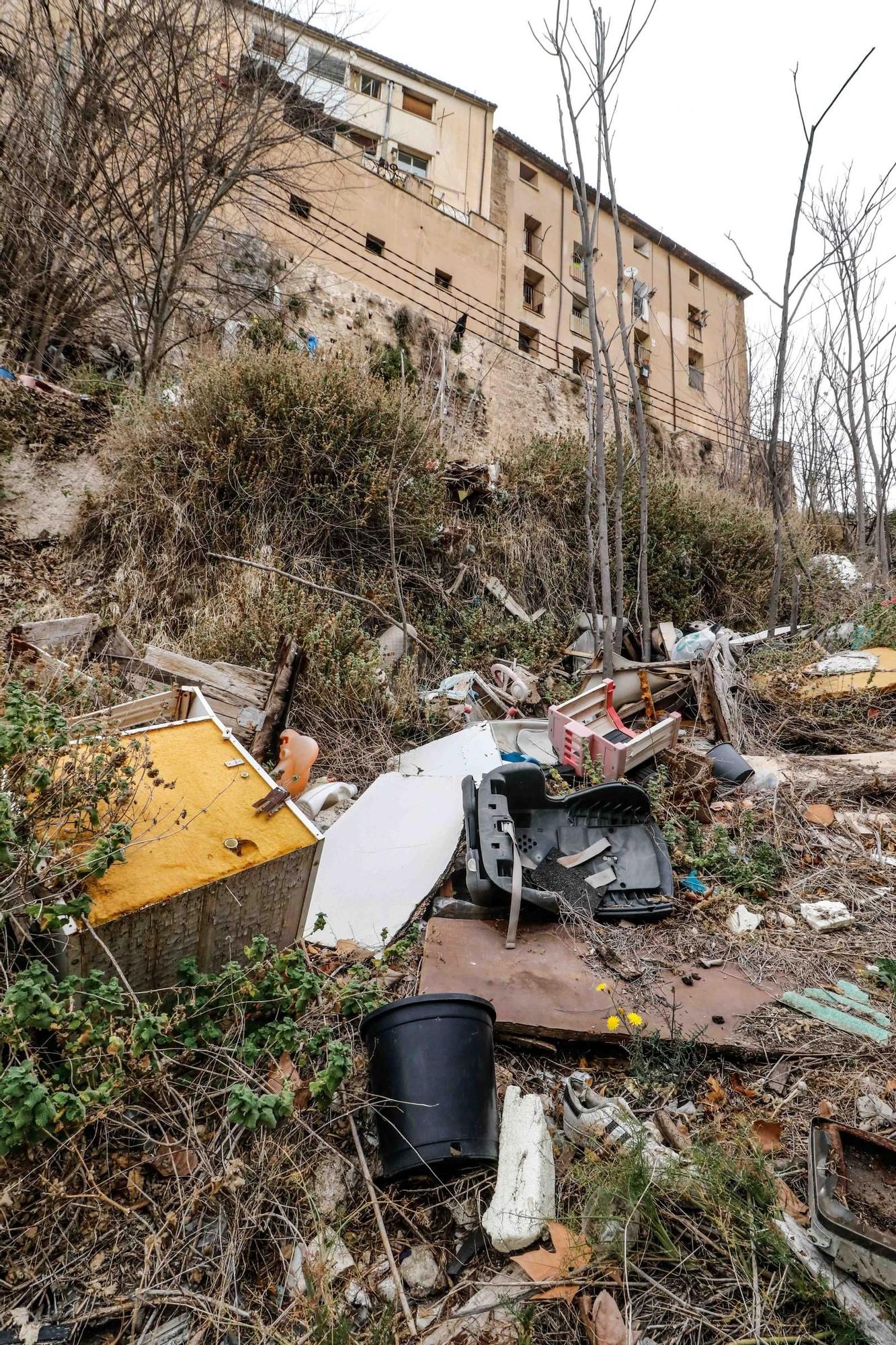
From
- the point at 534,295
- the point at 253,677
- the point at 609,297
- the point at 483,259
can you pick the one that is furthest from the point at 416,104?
the point at 253,677

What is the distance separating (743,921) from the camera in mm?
2943

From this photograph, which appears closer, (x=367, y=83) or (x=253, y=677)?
(x=253, y=677)

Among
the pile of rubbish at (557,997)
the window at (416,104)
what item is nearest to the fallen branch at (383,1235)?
the pile of rubbish at (557,997)

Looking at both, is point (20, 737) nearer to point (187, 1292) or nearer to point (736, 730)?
point (187, 1292)

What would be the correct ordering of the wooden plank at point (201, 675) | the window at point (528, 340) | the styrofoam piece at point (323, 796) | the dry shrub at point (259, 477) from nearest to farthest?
1. the styrofoam piece at point (323, 796)
2. the wooden plank at point (201, 675)
3. the dry shrub at point (259, 477)
4. the window at point (528, 340)

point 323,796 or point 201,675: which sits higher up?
point 201,675

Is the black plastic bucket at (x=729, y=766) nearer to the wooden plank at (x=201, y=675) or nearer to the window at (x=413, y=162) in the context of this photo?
the wooden plank at (x=201, y=675)

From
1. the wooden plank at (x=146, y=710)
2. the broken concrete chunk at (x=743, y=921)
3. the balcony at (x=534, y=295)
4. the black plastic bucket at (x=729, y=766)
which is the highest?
the balcony at (x=534, y=295)

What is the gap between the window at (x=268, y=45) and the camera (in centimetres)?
774

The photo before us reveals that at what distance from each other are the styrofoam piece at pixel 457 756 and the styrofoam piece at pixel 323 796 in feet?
1.17

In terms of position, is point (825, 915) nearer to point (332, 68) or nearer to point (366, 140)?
point (332, 68)

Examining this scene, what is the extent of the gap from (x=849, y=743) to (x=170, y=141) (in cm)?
895

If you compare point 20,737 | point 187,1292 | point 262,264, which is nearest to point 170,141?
point 262,264

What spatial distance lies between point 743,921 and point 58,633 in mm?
4079
